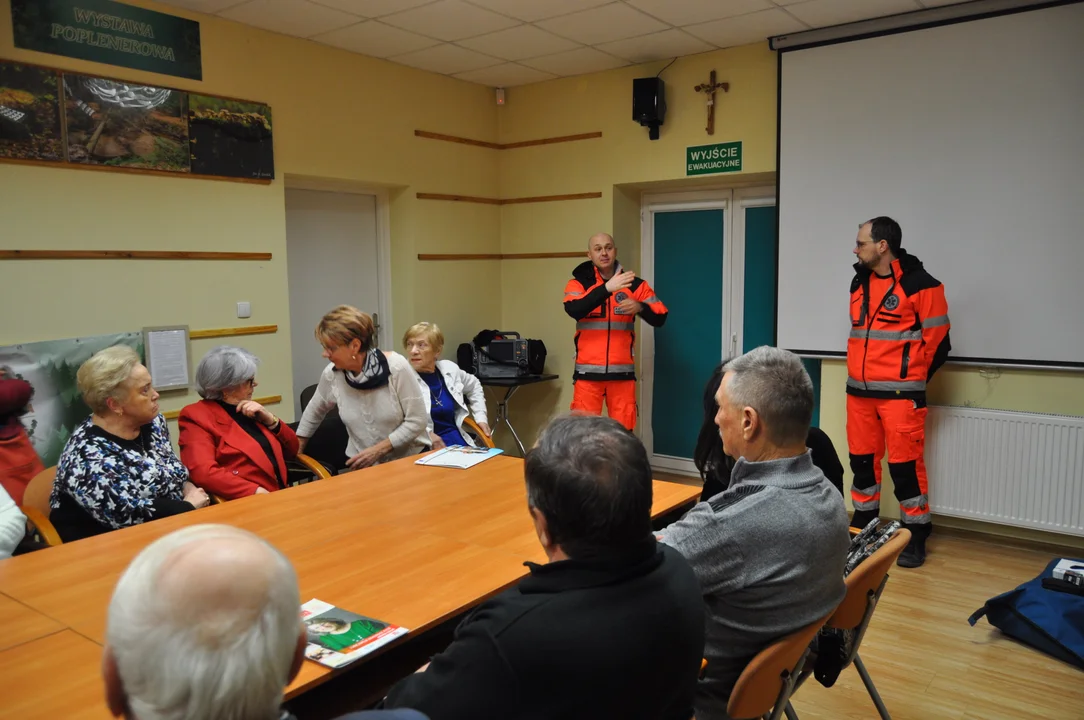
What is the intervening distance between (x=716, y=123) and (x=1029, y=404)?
2.46 m

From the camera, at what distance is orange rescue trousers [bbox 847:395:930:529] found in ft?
13.3

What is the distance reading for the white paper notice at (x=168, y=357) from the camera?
4.01 m

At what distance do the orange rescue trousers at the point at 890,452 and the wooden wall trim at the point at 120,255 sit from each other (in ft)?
11.3

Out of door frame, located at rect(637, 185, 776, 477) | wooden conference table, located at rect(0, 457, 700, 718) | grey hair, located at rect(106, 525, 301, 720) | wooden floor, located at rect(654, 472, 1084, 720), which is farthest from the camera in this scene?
door frame, located at rect(637, 185, 776, 477)

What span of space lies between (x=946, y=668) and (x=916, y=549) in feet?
3.83

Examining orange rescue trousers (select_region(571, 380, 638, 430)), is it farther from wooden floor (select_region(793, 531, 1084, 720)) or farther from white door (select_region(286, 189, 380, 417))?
wooden floor (select_region(793, 531, 1084, 720))

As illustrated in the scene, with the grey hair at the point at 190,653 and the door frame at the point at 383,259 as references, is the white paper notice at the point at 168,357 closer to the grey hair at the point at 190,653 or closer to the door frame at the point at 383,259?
the door frame at the point at 383,259

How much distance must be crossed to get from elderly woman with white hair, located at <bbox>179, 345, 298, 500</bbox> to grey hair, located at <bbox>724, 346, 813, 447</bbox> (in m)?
2.03

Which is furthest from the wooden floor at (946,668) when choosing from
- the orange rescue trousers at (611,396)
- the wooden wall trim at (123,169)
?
the wooden wall trim at (123,169)

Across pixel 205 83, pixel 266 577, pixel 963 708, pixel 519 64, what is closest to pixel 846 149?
pixel 519 64

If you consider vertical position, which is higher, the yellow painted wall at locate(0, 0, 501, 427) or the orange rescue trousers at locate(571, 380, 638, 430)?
the yellow painted wall at locate(0, 0, 501, 427)

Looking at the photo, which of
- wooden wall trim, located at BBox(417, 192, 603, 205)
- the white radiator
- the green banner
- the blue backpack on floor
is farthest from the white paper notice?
the white radiator

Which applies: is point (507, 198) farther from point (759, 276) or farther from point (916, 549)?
point (916, 549)

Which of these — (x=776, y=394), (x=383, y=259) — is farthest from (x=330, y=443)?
(x=776, y=394)
